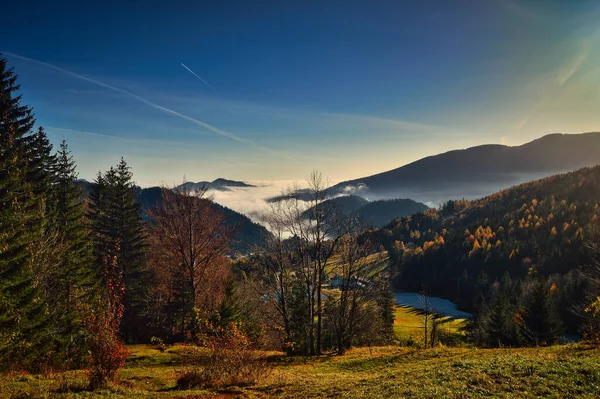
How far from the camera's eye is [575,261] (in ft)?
508

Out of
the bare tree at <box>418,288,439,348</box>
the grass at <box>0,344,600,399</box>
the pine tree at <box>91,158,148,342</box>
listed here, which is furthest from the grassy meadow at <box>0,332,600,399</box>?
the pine tree at <box>91,158,148,342</box>

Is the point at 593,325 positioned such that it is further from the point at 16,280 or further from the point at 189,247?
the point at 16,280

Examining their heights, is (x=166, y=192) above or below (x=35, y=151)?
below

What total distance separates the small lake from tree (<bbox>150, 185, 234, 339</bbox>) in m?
119

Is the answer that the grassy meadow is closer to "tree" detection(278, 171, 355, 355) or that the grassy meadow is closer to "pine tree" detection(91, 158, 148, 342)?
"tree" detection(278, 171, 355, 355)

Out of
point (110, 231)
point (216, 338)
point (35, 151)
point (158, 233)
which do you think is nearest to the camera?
point (216, 338)

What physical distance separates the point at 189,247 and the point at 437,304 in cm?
15082

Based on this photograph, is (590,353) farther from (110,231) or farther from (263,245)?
(110,231)

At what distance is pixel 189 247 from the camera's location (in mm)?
32469

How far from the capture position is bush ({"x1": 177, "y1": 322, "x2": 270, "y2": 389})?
52.7 ft

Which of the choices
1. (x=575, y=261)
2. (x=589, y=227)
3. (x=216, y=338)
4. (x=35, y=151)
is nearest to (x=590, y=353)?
(x=216, y=338)

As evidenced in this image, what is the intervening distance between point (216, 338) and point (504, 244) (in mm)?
206403

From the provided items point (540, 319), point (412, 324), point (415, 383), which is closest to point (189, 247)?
point (415, 383)

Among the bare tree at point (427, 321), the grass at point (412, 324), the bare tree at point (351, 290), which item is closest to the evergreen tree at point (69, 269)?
the bare tree at point (351, 290)
